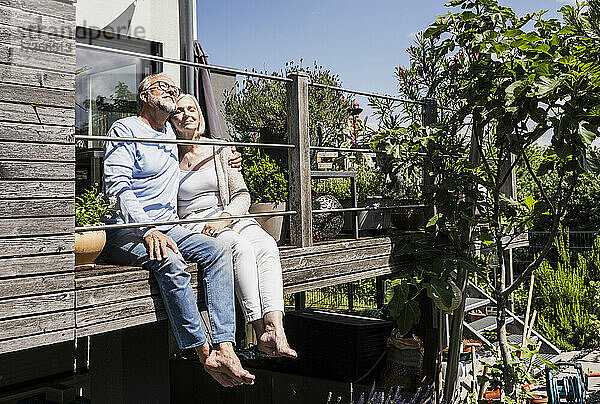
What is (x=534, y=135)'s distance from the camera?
395cm

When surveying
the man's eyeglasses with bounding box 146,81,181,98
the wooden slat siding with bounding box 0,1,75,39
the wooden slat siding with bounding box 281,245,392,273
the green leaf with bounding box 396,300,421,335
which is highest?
the wooden slat siding with bounding box 0,1,75,39

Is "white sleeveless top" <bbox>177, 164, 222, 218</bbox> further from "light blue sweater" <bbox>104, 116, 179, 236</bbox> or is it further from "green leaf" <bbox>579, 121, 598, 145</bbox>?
"green leaf" <bbox>579, 121, 598, 145</bbox>

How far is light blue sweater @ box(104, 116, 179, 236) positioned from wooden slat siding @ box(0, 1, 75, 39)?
623 mm

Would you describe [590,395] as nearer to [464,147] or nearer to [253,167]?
[464,147]

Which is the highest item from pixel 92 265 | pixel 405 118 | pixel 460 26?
pixel 460 26

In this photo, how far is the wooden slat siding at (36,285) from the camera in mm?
2408

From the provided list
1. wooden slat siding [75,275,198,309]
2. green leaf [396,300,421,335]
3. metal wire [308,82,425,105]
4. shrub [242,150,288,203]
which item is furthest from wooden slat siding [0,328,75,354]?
green leaf [396,300,421,335]

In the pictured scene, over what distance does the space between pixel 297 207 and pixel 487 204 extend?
1.56m

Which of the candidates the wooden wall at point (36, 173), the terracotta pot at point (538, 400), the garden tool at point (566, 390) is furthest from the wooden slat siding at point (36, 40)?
the terracotta pot at point (538, 400)

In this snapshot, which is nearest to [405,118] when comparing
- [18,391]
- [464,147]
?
[464,147]

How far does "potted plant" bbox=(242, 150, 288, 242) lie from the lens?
3883 mm

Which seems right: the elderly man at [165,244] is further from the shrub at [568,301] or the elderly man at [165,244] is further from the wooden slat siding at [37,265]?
the shrub at [568,301]

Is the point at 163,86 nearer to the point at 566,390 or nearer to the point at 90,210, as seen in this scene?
the point at 90,210

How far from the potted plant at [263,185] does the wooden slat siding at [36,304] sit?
4.84 ft
